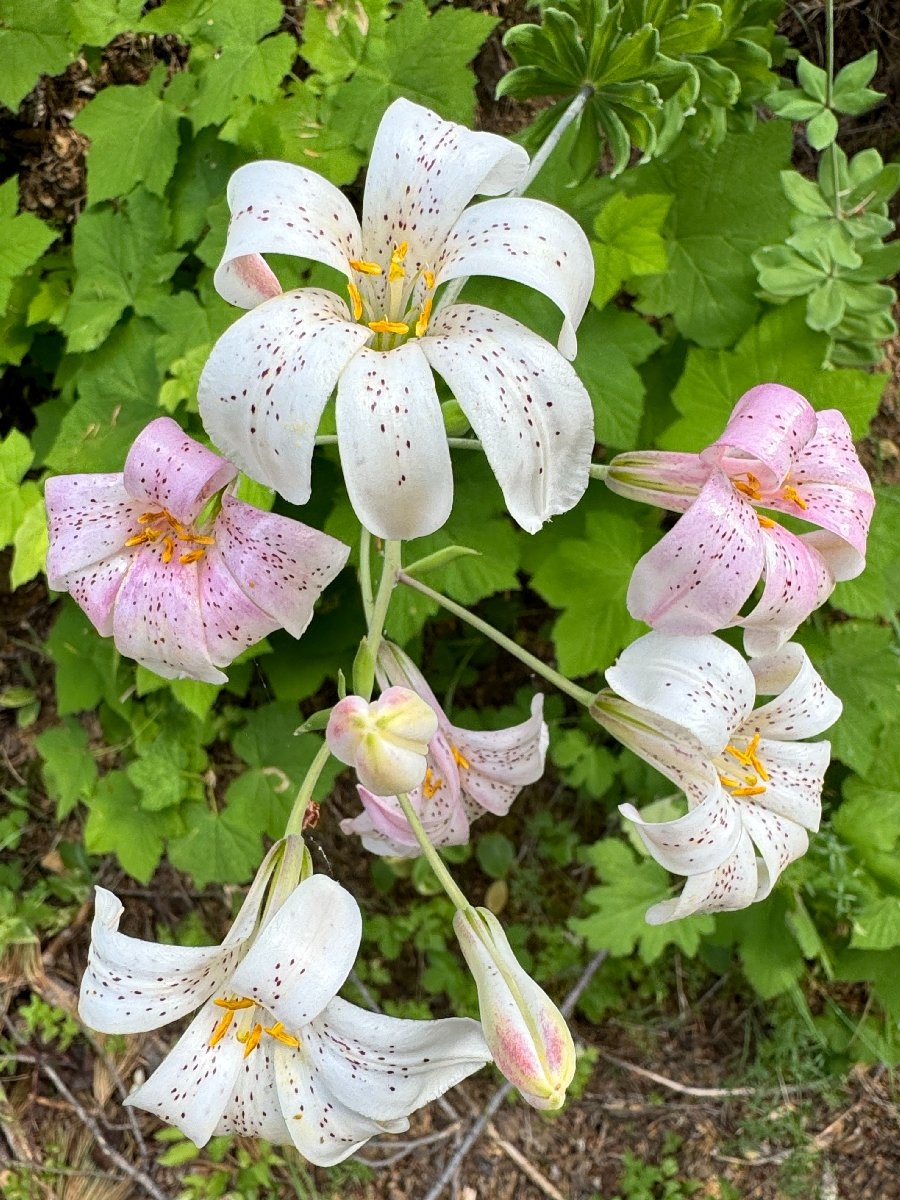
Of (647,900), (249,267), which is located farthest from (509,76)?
(647,900)

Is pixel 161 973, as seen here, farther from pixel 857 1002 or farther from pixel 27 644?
pixel 857 1002

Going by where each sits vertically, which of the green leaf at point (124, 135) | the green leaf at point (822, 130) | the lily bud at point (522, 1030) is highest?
the green leaf at point (822, 130)

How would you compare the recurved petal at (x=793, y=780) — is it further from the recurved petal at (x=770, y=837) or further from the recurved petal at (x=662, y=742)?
the recurved petal at (x=662, y=742)

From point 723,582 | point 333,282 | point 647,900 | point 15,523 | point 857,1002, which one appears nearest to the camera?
point 723,582

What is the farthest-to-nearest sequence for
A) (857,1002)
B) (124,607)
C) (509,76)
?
(857,1002)
(509,76)
(124,607)

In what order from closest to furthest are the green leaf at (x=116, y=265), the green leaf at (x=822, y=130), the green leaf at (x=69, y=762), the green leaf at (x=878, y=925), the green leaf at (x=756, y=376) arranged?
the green leaf at (x=822, y=130), the green leaf at (x=756, y=376), the green leaf at (x=116, y=265), the green leaf at (x=878, y=925), the green leaf at (x=69, y=762)

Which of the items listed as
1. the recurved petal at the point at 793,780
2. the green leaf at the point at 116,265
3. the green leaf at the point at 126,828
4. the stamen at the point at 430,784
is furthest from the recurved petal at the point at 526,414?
the green leaf at the point at 126,828

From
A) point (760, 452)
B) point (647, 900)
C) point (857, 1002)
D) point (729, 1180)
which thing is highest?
point (760, 452)
